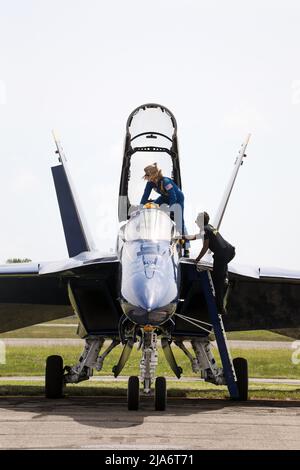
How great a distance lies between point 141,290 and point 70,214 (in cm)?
620

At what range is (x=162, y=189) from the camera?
540 inches

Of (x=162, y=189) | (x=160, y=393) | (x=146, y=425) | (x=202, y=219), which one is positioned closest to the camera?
(x=146, y=425)

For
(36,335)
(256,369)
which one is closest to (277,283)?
(256,369)

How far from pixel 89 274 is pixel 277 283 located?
3.32m

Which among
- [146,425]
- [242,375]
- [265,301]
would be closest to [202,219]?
[146,425]

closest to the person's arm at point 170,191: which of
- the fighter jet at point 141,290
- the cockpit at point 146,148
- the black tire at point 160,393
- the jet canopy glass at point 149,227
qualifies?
the fighter jet at point 141,290

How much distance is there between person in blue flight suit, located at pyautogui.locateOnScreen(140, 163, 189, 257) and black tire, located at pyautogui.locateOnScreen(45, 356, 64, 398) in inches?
108

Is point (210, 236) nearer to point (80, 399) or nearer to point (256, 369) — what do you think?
point (80, 399)

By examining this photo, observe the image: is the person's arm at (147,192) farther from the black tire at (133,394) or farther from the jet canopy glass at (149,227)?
the black tire at (133,394)

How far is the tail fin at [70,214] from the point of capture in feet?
54.2

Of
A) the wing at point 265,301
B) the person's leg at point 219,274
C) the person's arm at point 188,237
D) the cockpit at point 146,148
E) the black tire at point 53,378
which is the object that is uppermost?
the cockpit at point 146,148

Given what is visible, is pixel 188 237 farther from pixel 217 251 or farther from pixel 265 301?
pixel 265 301

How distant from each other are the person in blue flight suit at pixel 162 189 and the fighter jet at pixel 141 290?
0.61ft

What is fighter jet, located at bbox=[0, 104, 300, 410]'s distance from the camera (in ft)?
37.9
